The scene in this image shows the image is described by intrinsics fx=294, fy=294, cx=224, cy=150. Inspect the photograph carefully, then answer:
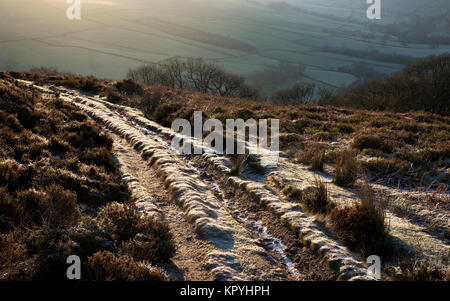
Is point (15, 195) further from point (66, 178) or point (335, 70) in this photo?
point (335, 70)

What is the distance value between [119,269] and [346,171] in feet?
21.6

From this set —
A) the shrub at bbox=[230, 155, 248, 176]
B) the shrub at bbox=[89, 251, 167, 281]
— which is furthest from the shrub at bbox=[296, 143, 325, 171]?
the shrub at bbox=[89, 251, 167, 281]

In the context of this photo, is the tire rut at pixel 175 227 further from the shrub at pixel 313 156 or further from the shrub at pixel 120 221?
the shrub at pixel 313 156

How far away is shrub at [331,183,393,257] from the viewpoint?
17.0 feet

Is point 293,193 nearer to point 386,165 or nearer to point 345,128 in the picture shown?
point 386,165

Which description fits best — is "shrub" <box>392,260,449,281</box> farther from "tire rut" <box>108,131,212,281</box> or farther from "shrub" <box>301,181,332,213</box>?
"tire rut" <box>108,131,212,281</box>

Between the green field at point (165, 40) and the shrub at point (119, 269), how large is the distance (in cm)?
5749

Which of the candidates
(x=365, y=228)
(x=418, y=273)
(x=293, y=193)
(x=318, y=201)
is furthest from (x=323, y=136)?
(x=418, y=273)

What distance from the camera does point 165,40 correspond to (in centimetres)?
8312

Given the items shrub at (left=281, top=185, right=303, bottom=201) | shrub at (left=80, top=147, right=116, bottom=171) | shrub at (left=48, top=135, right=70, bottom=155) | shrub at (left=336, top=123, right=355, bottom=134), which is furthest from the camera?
shrub at (left=336, top=123, right=355, bottom=134)

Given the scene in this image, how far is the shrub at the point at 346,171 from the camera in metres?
8.29

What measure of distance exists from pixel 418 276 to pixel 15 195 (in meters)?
7.10

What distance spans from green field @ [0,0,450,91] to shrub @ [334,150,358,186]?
181 ft

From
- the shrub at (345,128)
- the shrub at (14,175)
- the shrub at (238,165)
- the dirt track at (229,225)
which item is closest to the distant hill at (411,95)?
the shrub at (345,128)
